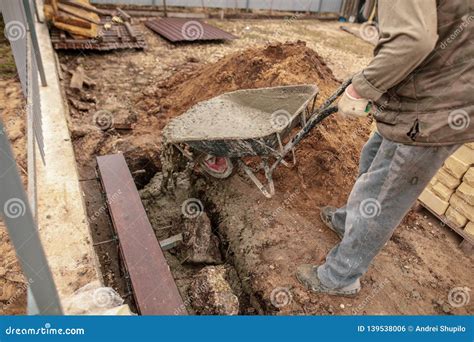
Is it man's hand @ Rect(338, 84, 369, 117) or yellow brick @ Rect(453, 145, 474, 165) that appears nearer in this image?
man's hand @ Rect(338, 84, 369, 117)

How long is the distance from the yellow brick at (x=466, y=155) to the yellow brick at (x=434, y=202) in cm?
46

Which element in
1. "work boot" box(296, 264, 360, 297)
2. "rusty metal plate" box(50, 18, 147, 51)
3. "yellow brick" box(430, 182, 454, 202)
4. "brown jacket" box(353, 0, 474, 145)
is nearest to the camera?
"brown jacket" box(353, 0, 474, 145)

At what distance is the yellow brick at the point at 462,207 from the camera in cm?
335

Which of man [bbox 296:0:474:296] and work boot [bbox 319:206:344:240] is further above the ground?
man [bbox 296:0:474:296]

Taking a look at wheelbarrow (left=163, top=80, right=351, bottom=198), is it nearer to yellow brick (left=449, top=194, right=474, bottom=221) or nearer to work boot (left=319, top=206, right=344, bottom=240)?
work boot (left=319, top=206, right=344, bottom=240)

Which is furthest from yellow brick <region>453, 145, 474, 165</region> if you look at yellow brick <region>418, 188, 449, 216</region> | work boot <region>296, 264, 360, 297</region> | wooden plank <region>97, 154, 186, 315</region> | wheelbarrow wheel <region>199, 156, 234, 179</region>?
wooden plank <region>97, 154, 186, 315</region>

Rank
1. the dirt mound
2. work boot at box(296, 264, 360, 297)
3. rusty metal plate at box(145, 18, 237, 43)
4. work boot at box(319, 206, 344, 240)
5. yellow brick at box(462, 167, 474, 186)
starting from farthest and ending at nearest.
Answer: rusty metal plate at box(145, 18, 237, 43) < the dirt mound < work boot at box(319, 206, 344, 240) < yellow brick at box(462, 167, 474, 186) < work boot at box(296, 264, 360, 297)

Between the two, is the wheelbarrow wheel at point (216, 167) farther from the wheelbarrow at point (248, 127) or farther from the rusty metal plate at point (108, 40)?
the rusty metal plate at point (108, 40)

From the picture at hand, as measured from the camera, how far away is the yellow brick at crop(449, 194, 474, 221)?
335cm

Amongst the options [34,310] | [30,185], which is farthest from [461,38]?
[30,185]

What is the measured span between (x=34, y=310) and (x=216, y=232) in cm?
201

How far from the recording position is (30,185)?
2623 mm

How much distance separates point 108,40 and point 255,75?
10.6 ft

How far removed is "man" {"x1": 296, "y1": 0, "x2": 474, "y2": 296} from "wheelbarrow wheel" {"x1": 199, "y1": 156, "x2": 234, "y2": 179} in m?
1.49
